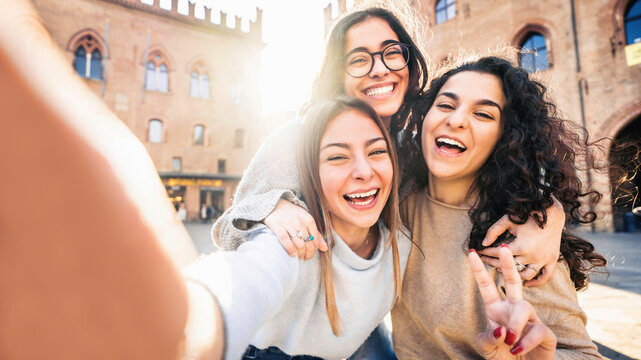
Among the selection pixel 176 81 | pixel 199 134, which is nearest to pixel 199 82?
pixel 176 81

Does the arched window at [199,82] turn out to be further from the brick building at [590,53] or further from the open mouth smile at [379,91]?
the open mouth smile at [379,91]

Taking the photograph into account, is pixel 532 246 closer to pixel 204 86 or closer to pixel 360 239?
pixel 360 239

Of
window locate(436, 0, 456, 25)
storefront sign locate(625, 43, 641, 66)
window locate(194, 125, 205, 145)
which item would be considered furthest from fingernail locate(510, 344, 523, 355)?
window locate(194, 125, 205, 145)

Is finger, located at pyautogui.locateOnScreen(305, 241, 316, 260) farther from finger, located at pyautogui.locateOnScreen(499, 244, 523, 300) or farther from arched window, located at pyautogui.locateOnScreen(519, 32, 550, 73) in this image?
arched window, located at pyautogui.locateOnScreen(519, 32, 550, 73)

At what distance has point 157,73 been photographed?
72.1ft

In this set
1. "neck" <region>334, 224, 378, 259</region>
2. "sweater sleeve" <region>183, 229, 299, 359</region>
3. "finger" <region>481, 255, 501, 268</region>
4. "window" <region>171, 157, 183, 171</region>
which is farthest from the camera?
"window" <region>171, 157, 183, 171</region>

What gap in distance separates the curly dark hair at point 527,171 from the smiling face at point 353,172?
615 millimetres

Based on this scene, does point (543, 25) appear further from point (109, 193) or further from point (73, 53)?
point (73, 53)

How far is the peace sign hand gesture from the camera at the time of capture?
4.68 feet

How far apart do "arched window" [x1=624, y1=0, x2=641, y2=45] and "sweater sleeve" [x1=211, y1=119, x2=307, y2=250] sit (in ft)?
50.8

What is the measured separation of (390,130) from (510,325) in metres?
1.80

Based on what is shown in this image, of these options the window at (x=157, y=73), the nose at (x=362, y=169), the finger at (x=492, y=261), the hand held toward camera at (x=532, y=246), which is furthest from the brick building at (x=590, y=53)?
the window at (x=157, y=73)

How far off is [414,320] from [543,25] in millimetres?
15811

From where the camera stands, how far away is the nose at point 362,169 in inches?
79.1
